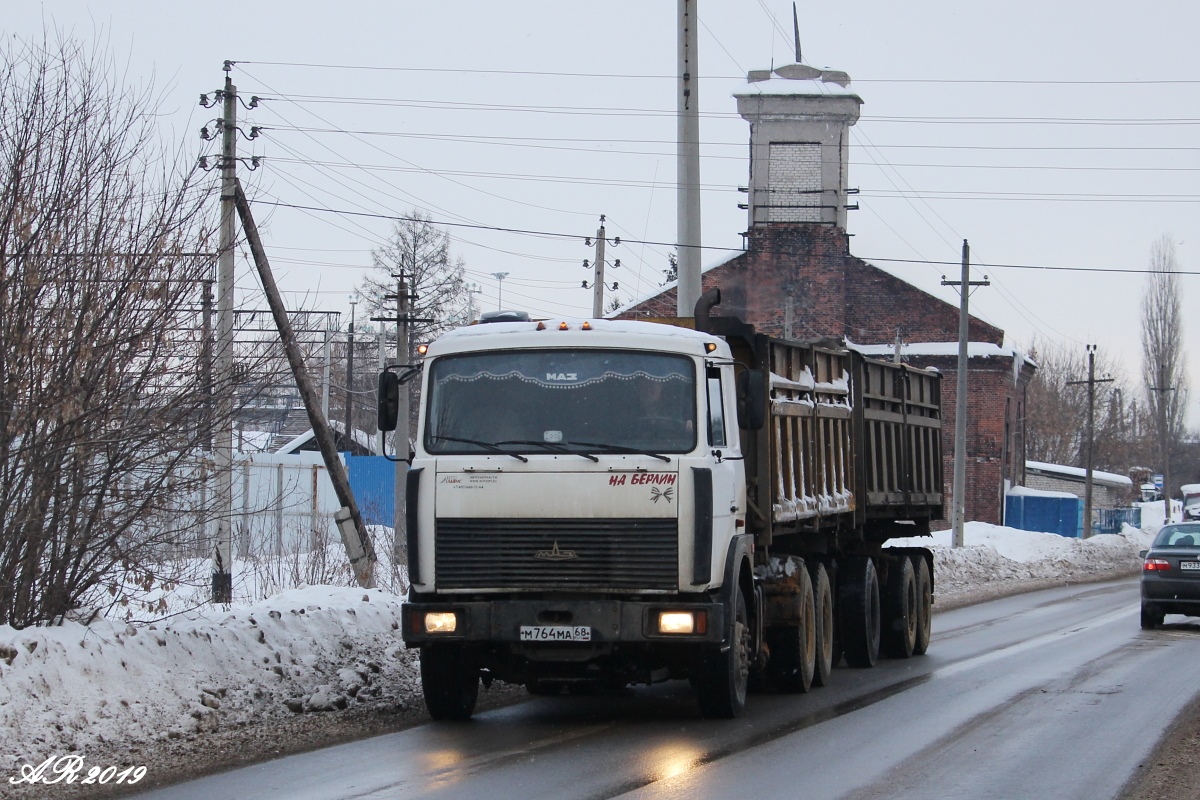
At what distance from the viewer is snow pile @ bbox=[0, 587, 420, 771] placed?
29.6 ft

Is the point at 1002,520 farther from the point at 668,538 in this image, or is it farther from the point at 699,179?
the point at 668,538

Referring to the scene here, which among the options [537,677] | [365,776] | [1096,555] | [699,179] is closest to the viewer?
[365,776]

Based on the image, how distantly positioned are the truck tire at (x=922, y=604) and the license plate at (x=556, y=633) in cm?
781

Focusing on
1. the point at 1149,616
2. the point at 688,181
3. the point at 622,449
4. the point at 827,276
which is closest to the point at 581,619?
the point at 622,449

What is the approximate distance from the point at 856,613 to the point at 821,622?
172 centimetres

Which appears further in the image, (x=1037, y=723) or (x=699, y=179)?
(x=699, y=179)

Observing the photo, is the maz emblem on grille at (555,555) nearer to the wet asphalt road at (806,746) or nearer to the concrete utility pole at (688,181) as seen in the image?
the wet asphalt road at (806,746)

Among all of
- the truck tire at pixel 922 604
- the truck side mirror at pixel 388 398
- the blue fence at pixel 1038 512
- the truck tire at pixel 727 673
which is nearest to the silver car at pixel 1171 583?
the truck tire at pixel 922 604

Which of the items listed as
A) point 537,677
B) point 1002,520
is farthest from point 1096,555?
point 537,677

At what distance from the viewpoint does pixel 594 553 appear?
10.0 meters

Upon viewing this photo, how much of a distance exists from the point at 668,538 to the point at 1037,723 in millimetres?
3181

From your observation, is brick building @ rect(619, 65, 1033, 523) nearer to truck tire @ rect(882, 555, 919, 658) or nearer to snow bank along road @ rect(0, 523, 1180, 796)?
truck tire @ rect(882, 555, 919, 658)

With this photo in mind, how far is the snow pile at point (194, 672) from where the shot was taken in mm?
9008

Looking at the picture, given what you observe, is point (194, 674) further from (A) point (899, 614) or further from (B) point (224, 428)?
(A) point (899, 614)
